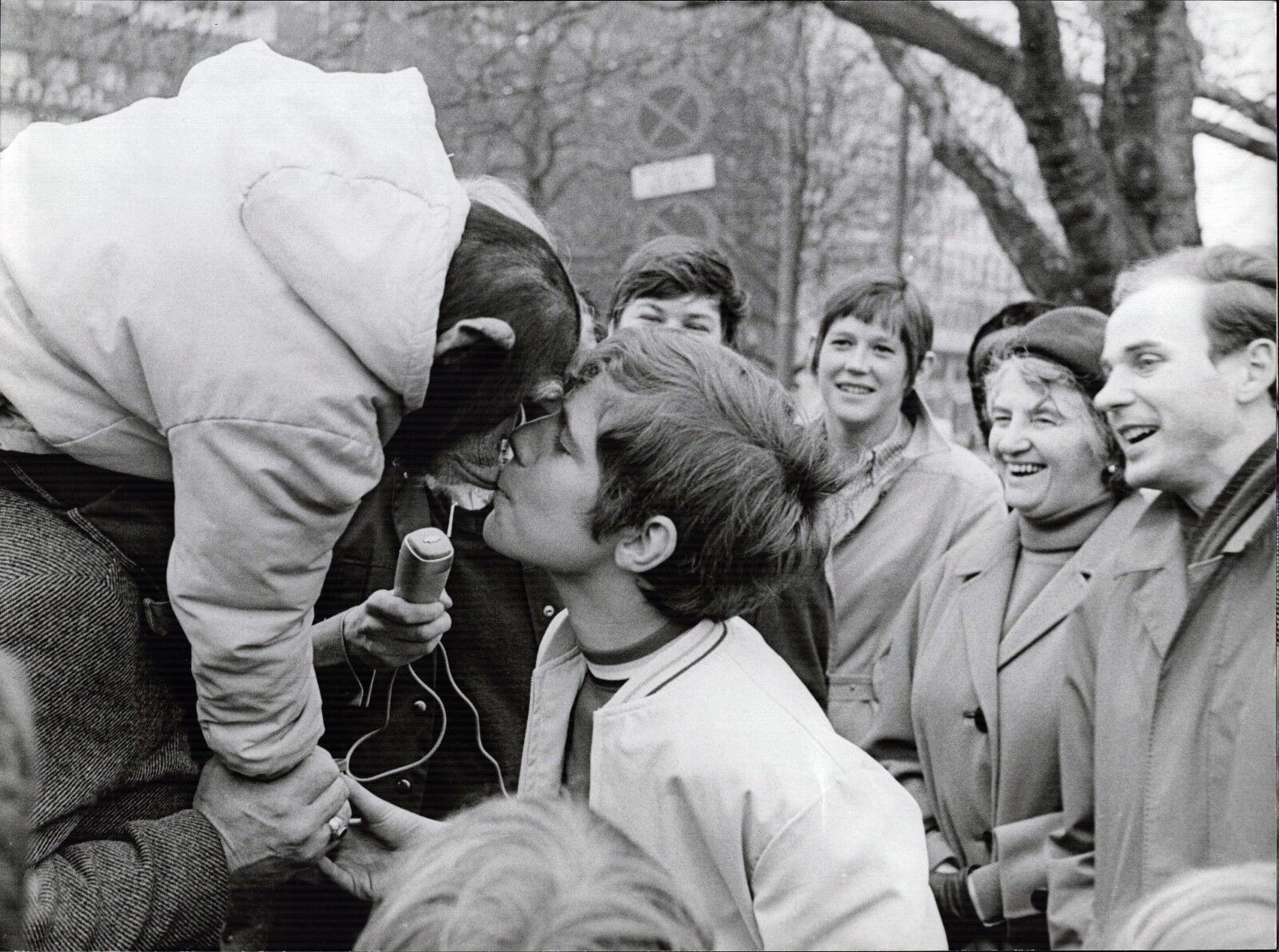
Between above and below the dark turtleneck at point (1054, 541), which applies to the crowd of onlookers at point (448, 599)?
above

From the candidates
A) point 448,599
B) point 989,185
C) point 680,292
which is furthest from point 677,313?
point 989,185

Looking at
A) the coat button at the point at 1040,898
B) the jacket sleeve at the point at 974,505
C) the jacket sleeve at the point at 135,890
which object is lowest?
the coat button at the point at 1040,898

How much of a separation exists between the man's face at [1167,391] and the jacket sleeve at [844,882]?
52 cm

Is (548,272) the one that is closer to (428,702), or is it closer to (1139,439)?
(1139,439)

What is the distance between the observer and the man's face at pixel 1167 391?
5.53ft

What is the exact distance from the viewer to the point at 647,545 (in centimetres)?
191

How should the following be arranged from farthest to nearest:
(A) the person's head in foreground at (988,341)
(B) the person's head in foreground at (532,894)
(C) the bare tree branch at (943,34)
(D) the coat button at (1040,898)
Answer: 1. (C) the bare tree branch at (943,34)
2. (A) the person's head in foreground at (988,341)
3. (D) the coat button at (1040,898)
4. (B) the person's head in foreground at (532,894)

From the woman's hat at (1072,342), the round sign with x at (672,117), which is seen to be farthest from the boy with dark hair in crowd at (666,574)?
the round sign with x at (672,117)

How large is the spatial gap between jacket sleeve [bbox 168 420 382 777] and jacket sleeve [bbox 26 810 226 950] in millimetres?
97

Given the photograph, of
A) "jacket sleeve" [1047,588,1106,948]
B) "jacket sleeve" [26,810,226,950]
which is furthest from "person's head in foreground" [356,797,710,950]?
"jacket sleeve" [1047,588,1106,948]

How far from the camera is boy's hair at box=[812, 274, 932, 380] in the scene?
12.3ft

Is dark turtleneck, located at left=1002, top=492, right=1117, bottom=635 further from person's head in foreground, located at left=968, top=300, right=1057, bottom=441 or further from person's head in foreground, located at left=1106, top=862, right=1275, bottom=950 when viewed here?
person's head in foreground, located at left=1106, top=862, right=1275, bottom=950

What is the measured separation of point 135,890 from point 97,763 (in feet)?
0.44

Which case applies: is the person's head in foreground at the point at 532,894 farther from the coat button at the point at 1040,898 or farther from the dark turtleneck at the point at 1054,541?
the dark turtleneck at the point at 1054,541
